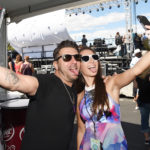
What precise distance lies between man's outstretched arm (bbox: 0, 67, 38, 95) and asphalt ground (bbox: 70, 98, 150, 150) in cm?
334

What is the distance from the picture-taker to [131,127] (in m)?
6.14

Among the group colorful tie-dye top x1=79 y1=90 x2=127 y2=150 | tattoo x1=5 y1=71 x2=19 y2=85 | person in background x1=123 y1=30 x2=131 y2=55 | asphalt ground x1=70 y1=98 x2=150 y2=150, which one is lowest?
asphalt ground x1=70 y1=98 x2=150 y2=150

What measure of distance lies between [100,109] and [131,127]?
13.7ft

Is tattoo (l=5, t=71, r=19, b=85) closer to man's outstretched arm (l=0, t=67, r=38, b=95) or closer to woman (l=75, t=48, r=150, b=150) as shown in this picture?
man's outstretched arm (l=0, t=67, r=38, b=95)

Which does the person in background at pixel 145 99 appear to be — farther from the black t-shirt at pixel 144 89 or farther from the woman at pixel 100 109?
the woman at pixel 100 109

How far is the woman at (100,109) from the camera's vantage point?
2227 millimetres

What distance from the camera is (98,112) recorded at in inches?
89.6

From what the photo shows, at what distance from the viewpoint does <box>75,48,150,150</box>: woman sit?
2.23m

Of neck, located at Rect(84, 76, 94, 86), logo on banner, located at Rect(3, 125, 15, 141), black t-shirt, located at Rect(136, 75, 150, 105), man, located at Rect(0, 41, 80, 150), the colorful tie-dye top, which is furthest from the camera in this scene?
black t-shirt, located at Rect(136, 75, 150, 105)

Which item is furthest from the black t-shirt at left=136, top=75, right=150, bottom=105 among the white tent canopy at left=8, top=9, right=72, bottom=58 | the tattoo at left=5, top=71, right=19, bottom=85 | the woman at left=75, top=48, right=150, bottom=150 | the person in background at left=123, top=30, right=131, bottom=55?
the person in background at left=123, top=30, right=131, bottom=55

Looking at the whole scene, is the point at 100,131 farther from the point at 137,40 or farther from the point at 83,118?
the point at 137,40

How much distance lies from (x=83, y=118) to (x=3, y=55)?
2793 mm

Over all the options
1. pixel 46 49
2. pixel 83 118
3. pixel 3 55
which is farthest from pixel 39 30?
pixel 83 118

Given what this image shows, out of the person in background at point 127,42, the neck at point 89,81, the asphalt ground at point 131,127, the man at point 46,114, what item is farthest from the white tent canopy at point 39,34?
the man at point 46,114
